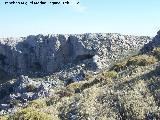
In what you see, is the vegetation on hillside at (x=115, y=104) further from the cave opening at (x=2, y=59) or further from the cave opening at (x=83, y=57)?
the cave opening at (x=2, y=59)

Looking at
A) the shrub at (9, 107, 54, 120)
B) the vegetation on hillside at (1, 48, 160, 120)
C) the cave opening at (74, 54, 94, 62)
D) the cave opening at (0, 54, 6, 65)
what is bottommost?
the cave opening at (0, 54, 6, 65)

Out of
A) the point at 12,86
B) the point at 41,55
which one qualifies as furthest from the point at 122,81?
the point at 41,55

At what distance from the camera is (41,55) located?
329 ft

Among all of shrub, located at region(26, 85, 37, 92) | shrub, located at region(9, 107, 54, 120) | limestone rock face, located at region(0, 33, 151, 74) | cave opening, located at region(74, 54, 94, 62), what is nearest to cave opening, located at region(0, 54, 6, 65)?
limestone rock face, located at region(0, 33, 151, 74)

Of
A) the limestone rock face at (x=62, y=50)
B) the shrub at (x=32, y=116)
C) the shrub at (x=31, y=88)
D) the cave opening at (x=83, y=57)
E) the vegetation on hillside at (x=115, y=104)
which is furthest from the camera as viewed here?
the cave opening at (x=83, y=57)

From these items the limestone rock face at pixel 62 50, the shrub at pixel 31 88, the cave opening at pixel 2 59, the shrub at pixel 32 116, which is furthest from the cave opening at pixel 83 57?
the shrub at pixel 32 116

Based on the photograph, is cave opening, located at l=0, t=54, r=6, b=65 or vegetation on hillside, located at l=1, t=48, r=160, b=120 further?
cave opening, located at l=0, t=54, r=6, b=65

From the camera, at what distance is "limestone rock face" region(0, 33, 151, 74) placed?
88938 millimetres

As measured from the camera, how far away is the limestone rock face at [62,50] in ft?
292

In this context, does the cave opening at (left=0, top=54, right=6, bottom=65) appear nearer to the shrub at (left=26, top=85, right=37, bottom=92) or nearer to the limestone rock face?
the limestone rock face

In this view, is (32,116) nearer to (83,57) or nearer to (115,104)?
(115,104)

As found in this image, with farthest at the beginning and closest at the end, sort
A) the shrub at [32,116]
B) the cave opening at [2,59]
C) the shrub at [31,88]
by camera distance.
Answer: the cave opening at [2,59], the shrub at [31,88], the shrub at [32,116]

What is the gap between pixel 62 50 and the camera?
96.8 m

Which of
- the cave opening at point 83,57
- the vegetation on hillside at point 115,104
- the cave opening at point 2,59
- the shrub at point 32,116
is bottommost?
the cave opening at point 2,59
